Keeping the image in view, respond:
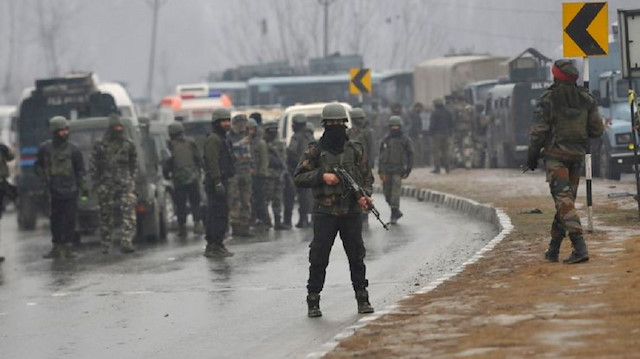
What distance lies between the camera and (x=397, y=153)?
80.7ft

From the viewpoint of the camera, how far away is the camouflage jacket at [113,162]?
2152cm

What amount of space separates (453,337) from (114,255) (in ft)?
35.4

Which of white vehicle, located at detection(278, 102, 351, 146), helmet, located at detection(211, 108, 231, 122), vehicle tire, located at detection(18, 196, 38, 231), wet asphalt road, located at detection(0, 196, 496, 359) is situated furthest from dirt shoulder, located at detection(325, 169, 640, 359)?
white vehicle, located at detection(278, 102, 351, 146)

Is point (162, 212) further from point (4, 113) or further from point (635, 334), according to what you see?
point (4, 113)

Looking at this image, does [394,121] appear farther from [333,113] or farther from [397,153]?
[333,113]

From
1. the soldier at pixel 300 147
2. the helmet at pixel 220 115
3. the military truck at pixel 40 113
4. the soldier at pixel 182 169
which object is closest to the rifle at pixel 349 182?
the helmet at pixel 220 115

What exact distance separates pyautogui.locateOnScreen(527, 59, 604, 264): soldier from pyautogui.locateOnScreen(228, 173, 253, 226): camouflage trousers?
909 centimetres

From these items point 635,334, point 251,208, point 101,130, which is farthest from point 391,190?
point 635,334

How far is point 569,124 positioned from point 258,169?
10633mm

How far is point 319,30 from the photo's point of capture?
322 feet

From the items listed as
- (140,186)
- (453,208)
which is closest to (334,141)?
(140,186)

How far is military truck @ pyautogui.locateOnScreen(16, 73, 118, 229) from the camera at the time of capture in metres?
27.4

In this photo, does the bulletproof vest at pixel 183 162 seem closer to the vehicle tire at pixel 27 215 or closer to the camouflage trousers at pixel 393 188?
the camouflage trousers at pixel 393 188

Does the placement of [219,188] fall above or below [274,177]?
above
